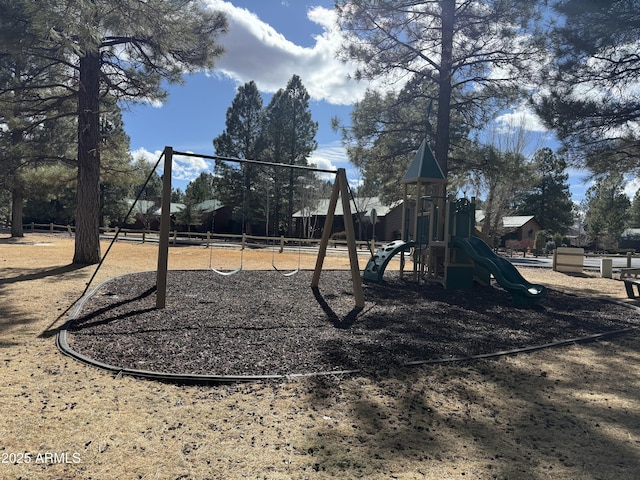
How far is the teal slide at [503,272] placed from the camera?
8805mm

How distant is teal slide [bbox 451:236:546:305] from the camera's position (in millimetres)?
8805

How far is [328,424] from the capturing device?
10.6ft

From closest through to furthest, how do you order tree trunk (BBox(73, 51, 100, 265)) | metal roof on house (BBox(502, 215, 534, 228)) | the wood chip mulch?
the wood chip mulch
tree trunk (BBox(73, 51, 100, 265))
metal roof on house (BBox(502, 215, 534, 228))

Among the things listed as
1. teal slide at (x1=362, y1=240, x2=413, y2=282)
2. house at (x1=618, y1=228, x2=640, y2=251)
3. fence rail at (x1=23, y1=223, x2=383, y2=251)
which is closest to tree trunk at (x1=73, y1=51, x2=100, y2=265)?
fence rail at (x1=23, y1=223, x2=383, y2=251)

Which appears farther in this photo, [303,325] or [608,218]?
[608,218]

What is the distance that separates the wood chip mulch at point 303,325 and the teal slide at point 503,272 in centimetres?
30

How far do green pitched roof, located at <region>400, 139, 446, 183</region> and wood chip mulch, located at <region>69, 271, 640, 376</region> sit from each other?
3088 millimetres

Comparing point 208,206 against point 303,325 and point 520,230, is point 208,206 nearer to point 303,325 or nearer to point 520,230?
point 520,230

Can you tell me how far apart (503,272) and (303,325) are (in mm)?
5633

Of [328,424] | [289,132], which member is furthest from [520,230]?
[328,424]

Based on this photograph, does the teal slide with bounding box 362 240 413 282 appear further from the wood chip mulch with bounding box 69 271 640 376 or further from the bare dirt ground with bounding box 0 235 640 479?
the bare dirt ground with bounding box 0 235 640 479

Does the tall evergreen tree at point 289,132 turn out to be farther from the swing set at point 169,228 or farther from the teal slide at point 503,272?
the swing set at point 169,228

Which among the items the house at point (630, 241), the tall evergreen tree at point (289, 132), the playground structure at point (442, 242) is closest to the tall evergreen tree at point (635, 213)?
the house at point (630, 241)

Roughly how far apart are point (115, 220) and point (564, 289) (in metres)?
41.9
